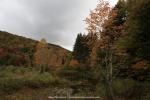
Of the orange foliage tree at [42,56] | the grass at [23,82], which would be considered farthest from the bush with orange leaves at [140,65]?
the orange foliage tree at [42,56]

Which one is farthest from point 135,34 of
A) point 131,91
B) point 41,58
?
point 41,58

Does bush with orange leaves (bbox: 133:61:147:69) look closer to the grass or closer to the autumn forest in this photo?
the autumn forest

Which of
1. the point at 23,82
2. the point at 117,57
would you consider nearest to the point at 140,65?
the point at 117,57

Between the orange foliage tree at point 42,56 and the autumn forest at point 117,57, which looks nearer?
the autumn forest at point 117,57

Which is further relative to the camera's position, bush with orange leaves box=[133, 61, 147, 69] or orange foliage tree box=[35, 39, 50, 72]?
orange foliage tree box=[35, 39, 50, 72]

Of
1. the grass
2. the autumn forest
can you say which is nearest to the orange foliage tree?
the grass

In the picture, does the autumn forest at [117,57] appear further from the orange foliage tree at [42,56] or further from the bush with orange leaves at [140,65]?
the orange foliage tree at [42,56]

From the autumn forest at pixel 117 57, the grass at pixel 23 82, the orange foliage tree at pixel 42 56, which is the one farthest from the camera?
the orange foliage tree at pixel 42 56

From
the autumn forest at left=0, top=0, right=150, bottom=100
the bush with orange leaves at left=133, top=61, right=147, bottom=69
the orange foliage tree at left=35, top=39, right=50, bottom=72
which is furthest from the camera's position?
the orange foliage tree at left=35, top=39, right=50, bottom=72

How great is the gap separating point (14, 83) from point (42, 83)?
4.92 metres

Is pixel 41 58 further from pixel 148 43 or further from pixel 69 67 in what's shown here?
pixel 148 43

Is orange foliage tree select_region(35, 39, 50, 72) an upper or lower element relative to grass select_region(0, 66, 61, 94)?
upper

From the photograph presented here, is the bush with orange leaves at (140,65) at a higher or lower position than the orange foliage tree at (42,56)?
lower

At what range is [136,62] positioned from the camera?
101 ft
